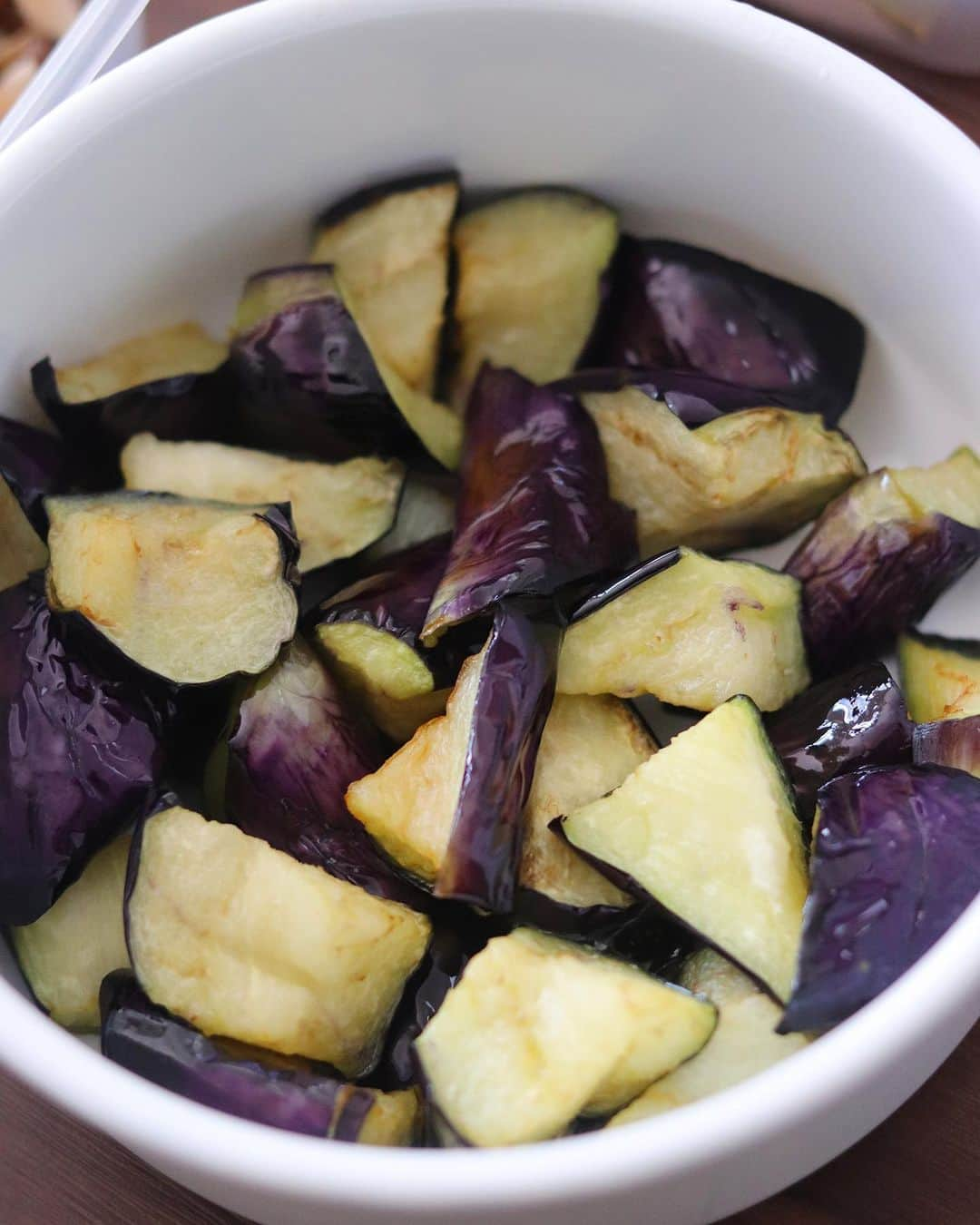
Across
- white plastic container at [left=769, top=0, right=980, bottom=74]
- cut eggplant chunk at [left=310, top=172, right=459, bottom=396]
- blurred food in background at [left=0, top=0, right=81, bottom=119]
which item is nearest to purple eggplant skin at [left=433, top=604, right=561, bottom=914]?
cut eggplant chunk at [left=310, top=172, right=459, bottom=396]

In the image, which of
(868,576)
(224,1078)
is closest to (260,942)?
(224,1078)

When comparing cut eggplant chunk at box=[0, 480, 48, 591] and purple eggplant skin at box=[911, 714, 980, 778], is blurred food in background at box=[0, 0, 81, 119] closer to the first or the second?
cut eggplant chunk at box=[0, 480, 48, 591]

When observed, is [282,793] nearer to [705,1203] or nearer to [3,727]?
[3,727]

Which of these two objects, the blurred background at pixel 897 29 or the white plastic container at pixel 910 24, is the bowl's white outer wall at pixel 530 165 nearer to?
the blurred background at pixel 897 29

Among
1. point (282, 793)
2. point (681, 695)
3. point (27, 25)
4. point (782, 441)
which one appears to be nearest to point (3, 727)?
point (282, 793)

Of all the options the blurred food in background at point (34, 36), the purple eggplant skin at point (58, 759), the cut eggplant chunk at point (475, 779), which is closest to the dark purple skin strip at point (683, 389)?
the cut eggplant chunk at point (475, 779)

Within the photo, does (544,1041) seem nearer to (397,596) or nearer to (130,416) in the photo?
(397,596)
